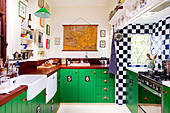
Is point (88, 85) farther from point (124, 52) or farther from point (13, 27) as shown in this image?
point (13, 27)

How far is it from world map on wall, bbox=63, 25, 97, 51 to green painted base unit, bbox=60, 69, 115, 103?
946 millimetres

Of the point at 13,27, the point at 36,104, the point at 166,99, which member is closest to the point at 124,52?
the point at 166,99

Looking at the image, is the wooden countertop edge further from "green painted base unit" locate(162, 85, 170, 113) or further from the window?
the window

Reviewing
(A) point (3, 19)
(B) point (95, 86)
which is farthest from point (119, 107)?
(A) point (3, 19)

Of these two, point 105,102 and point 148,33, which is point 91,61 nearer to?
point 105,102

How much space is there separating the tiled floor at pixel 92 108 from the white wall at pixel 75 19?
1.48 meters

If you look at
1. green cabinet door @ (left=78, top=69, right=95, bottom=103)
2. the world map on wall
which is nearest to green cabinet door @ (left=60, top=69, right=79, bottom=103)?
green cabinet door @ (left=78, top=69, right=95, bottom=103)

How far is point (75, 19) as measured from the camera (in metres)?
3.91

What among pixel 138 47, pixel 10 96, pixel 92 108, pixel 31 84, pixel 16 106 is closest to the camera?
pixel 10 96

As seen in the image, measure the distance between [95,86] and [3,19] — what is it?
2.46 meters

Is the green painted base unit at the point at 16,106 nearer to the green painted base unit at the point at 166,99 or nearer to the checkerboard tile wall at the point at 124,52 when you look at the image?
the green painted base unit at the point at 166,99

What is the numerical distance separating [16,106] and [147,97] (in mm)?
1780

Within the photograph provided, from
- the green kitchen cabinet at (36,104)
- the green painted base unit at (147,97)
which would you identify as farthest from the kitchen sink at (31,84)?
the green painted base unit at (147,97)

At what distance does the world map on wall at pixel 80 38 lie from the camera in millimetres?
3877
